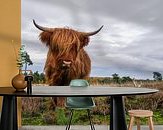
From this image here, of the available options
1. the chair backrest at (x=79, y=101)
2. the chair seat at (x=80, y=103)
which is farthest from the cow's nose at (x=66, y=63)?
the chair seat at (x=80, y=103)

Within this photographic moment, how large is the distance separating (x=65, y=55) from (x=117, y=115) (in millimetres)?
2106

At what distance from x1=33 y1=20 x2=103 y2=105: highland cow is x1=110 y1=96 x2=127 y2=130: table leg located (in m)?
1.98

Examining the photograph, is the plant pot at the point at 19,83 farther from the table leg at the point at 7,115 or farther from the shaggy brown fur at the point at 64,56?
the shaggy brown fur at the point at 64,56

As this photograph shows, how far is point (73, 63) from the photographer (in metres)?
5.05

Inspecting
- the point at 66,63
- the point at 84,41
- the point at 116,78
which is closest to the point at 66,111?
the point at 66,63

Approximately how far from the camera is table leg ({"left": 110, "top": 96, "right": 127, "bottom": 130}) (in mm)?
3111

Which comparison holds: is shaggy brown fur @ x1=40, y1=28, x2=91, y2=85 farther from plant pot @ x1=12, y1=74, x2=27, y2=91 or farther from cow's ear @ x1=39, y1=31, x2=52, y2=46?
plant pot @ x1=12, y1=74, x2=27, y2=91

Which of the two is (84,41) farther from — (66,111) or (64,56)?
(66,111)

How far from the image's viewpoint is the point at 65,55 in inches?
198

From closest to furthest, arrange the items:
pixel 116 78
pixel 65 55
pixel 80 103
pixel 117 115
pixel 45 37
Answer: pixel 117 115, pixel 80 103, pixel 65 55, pixel 45 37, pixel 116 78

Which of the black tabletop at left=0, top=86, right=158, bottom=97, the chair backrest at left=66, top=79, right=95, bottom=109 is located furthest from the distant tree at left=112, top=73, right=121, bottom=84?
the black tabletop at left=0, top=86, right=158, bottom=97

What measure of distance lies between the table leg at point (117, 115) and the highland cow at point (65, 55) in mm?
1975

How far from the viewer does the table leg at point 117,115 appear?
3.11 m

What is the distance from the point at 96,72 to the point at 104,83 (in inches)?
10.1
